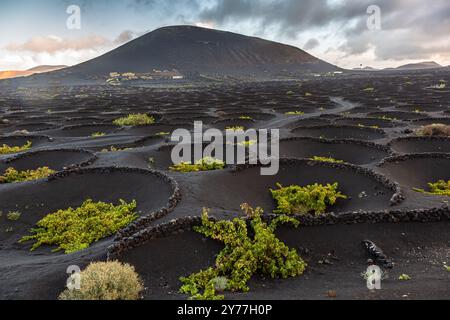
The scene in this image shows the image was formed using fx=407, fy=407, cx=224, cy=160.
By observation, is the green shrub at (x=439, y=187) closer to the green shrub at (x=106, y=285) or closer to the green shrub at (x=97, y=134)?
the green shrub at (x=106, y=285)

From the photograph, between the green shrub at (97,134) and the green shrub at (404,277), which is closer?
the green shrub at (404,277)

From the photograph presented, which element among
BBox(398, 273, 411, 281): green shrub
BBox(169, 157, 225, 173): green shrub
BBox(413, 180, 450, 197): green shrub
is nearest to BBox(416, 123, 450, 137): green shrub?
BBox(413, 180, 450, 197): green shrub

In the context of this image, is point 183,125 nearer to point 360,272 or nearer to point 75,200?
point 75,200

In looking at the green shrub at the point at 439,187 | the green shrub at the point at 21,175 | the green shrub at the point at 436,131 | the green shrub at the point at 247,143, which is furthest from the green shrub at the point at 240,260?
the green shrub at the point at 436,131

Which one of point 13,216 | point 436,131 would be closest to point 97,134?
point 13,216
